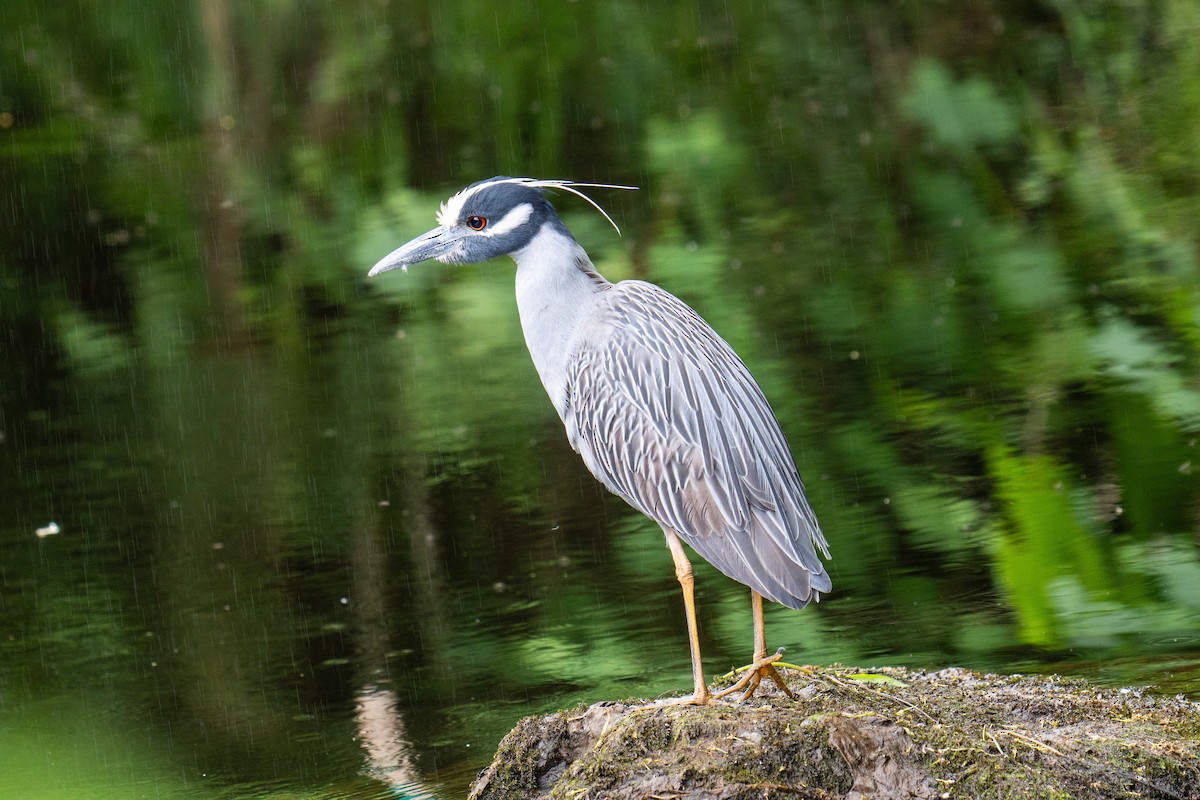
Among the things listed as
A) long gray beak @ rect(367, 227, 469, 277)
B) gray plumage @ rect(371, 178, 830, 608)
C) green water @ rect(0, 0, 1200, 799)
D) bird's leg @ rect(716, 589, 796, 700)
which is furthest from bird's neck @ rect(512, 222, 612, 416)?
green water @ rect(0, 0, 1200, 799)

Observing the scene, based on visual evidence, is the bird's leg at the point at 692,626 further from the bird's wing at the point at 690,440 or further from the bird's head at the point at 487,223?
the bird's head at the point at 487,223

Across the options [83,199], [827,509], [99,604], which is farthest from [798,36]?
[99,604]

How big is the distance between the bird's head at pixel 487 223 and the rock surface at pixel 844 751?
5.02 feet

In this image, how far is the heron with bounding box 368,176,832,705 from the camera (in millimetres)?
4016

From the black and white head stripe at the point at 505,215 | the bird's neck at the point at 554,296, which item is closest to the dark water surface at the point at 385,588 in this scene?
the bird's neck at the point at 554,296

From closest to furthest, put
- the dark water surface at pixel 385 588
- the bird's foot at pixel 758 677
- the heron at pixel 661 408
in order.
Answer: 1. the bird's foot at pixel 758 677
2. the heron at pixel 661 408
3. the dark water surface at pixel 385 588

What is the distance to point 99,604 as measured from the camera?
22.4 ft

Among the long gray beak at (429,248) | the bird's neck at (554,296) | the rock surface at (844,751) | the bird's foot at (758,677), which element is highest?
the long gray beak at (429,248)

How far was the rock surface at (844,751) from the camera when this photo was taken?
350cm

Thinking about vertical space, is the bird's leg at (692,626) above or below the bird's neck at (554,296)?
below

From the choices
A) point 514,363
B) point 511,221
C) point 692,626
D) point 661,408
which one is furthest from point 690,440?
point 514,363

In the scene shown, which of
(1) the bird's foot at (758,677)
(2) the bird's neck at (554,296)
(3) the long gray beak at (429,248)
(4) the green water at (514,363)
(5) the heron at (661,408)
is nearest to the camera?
(1) the bird's foot at (758,677)

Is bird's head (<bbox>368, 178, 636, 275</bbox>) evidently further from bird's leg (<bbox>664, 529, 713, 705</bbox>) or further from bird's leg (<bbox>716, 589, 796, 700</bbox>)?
bird's leg (<bbox>716, 589, 796, 700</bbox>)

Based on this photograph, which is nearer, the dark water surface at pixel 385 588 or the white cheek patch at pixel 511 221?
the white cheek patch at pixel 511 221
